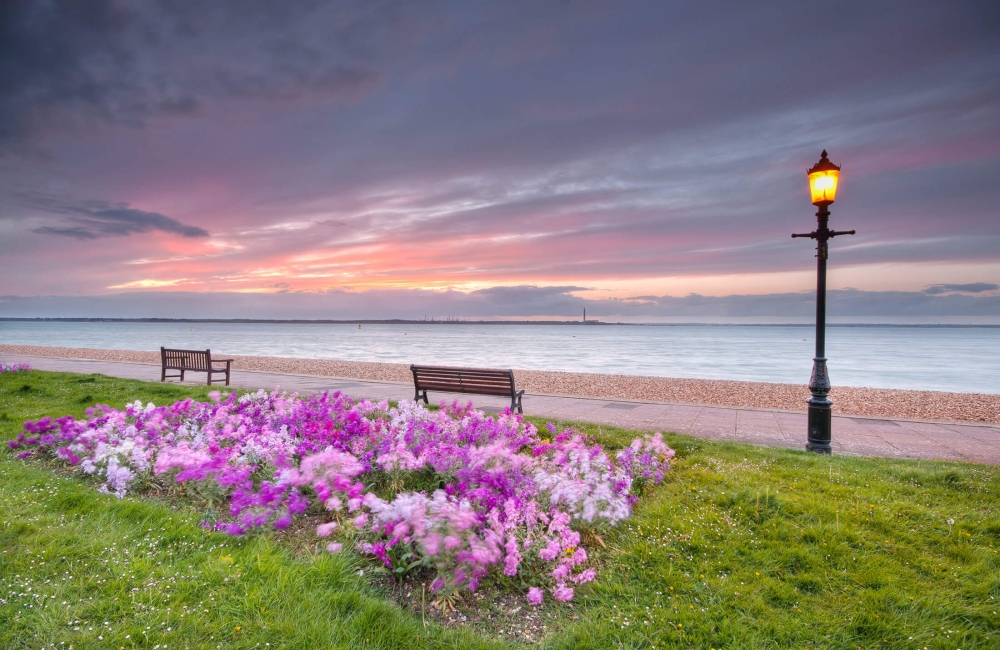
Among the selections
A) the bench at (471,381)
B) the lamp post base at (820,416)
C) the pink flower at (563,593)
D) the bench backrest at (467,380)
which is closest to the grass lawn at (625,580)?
the pink flower at (563,593)

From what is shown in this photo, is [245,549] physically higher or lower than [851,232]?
lower

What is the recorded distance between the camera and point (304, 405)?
6.58 metres

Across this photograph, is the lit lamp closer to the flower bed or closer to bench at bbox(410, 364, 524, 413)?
the flower bed

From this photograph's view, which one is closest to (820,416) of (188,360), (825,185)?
(825,185)

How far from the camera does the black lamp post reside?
22.3 ft

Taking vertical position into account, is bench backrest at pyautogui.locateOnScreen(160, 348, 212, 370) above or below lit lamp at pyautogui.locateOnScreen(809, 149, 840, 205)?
below

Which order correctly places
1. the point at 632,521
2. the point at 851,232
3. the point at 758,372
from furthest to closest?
the point at 758,372 < the point at 851,232 < the point at 632,521

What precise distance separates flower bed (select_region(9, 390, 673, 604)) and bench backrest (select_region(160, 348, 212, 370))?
6673mm

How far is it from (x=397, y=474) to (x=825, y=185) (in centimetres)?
674

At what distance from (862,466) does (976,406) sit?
411 inches

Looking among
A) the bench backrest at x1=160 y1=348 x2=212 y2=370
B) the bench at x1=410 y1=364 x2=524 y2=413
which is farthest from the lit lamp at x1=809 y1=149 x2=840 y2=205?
the bench backrest at x1=160 y1=348 x2=212 y2=370

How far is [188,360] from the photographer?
13656mm

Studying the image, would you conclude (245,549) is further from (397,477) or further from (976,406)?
(976,406)

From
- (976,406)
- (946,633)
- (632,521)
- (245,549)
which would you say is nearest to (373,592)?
(245,549)
